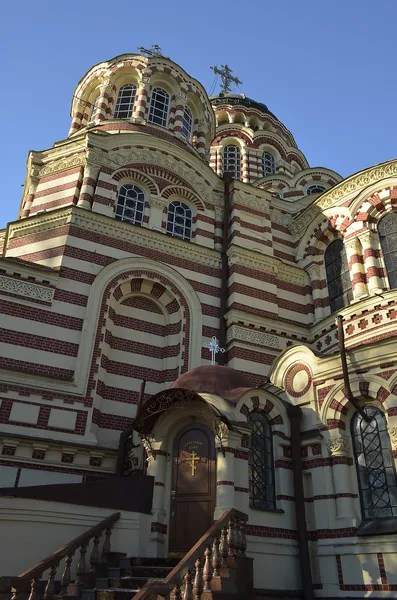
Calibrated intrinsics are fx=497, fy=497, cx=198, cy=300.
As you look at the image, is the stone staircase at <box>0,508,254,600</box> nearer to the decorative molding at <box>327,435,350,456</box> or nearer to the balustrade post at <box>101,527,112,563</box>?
the balustrade post at <box>101,527,112,563</box>

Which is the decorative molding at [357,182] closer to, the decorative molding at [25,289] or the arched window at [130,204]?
the arched window at [130,204]

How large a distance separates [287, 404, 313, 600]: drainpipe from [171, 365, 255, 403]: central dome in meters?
1.36

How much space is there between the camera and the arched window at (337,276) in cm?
1702

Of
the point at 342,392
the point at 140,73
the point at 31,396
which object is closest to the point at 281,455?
the point at 342,392

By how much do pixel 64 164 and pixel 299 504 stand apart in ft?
44.9

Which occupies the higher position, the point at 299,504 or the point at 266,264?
the point at 266,264

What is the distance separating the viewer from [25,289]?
13.7 meters

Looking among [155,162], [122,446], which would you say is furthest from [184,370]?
[155,162]

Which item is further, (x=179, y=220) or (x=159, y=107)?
(x=159, y=107)

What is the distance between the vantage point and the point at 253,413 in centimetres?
1135

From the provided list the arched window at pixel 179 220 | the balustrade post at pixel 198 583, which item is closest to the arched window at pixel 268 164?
the arched window at pixel 179 220

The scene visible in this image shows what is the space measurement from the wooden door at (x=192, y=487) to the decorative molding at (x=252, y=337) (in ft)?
16.9

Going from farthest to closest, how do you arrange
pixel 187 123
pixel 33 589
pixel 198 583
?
1. pixel 187 123
2. pixel 33 589
3. pixel 198 583

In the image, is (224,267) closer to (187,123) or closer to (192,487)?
(187,123)
